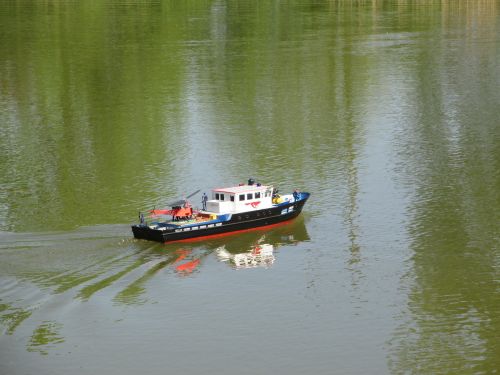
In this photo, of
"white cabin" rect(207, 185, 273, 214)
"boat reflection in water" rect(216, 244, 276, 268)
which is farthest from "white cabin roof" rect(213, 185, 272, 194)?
"boat reflection in water" rect(216, 244, 276, 268)

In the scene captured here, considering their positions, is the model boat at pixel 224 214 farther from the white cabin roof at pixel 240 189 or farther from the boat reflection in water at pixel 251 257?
the boat reflection in water at pixel 251 257

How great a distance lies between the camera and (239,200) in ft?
167

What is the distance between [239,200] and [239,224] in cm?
125

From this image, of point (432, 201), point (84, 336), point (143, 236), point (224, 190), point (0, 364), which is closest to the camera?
point (0, 364)

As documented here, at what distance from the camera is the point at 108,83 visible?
91938mm

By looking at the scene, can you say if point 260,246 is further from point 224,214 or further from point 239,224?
point 224,214

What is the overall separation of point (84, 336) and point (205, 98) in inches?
1938

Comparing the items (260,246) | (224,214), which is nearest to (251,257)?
(260,246)

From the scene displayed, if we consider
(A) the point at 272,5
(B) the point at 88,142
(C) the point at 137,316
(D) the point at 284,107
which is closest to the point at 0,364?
(C) the point at 137,316

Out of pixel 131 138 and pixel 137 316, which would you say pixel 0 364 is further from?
pixel 131 138

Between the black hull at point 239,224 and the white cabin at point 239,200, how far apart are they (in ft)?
1.36

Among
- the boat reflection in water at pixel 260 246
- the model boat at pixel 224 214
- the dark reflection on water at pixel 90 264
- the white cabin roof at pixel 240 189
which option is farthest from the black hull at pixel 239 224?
the white cabin roof at pixel 240 189

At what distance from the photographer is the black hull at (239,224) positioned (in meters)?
47.3

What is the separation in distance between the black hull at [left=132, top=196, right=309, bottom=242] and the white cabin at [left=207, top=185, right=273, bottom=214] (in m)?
0.41
